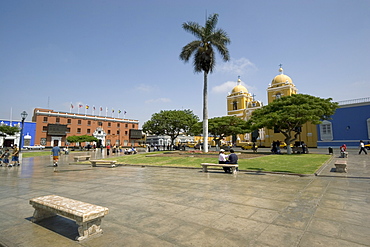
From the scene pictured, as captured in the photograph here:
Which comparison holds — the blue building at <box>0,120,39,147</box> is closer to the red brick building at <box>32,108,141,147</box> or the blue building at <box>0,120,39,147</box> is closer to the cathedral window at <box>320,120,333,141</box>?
the red brick building at <box>32,108,141,147</box>

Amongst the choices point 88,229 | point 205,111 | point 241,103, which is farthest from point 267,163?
point 241,103

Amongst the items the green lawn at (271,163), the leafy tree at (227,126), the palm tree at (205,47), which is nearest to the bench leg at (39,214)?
the green lawn at (271,163)

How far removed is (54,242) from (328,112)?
1026 inches

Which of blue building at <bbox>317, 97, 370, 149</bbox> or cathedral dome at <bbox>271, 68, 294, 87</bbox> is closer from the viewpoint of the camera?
blue building at <bbox>317, 97, 370, 149</bbox>

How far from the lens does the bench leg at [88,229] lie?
11.2 feet

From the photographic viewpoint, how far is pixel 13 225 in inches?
159

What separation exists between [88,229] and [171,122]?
3509 centimetres

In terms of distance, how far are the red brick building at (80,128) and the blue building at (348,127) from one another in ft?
160

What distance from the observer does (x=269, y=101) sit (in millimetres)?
48031

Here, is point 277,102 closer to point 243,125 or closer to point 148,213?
point 243,125

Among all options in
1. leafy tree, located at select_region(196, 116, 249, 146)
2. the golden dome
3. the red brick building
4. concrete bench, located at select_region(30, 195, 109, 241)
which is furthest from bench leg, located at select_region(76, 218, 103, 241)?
the golden dome

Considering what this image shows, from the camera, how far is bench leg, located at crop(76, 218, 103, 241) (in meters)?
3.42

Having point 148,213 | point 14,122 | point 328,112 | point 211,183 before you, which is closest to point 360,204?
point 211,183

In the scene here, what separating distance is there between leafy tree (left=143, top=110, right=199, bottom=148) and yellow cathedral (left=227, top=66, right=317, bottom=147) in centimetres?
1532
